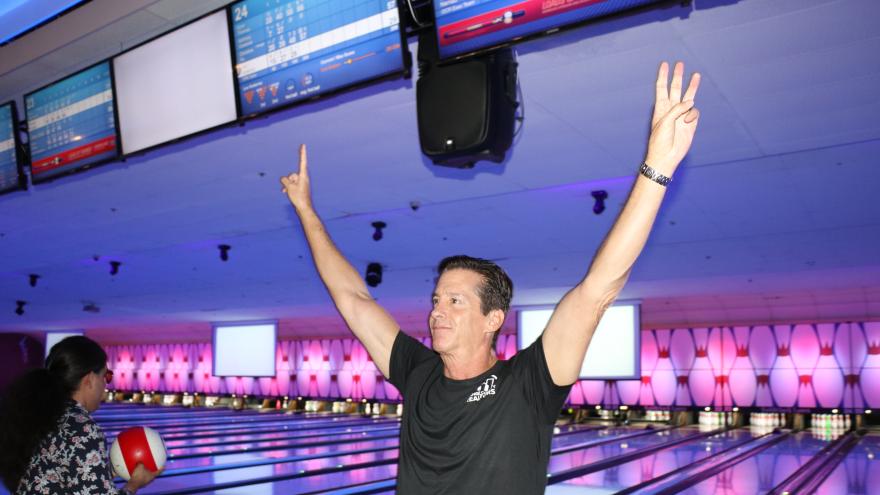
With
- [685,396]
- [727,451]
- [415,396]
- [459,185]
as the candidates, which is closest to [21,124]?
[459,185]

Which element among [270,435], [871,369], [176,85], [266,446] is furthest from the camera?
[871,369]

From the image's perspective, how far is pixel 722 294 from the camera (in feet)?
38.0

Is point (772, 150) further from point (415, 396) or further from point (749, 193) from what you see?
point (415, 396)

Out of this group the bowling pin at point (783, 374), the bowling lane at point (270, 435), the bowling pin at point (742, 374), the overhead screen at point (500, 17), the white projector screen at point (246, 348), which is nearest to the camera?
the overhead screen at point (500, 17)

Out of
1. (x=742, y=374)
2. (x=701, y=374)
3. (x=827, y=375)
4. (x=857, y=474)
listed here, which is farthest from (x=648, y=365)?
(x=857, y=474)

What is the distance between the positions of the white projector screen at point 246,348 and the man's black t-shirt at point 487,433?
50.7 feet

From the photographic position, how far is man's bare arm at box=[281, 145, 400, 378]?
183 centimetres

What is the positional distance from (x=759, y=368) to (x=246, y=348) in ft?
33.1

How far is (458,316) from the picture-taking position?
157 cm

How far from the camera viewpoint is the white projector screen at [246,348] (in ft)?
54.8

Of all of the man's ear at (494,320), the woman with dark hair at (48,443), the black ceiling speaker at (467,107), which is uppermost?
the black ceiling speaker at (467,107)

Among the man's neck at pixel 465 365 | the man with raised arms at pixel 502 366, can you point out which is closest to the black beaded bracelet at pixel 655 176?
the man with raised arms at pixel 502 366

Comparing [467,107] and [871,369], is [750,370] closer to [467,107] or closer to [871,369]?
[871,369]

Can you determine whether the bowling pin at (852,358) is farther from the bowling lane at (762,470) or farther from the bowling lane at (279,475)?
the bowling lane at (279,475)
